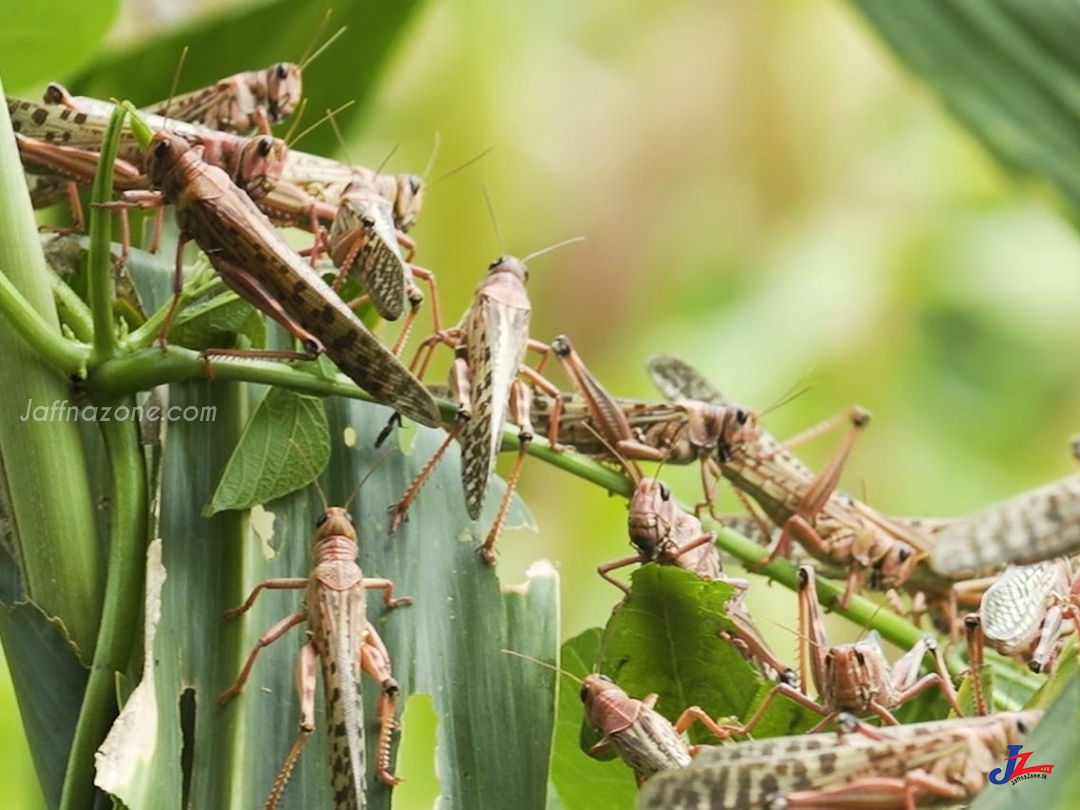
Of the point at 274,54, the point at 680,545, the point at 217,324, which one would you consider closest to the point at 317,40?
the point at 274,54

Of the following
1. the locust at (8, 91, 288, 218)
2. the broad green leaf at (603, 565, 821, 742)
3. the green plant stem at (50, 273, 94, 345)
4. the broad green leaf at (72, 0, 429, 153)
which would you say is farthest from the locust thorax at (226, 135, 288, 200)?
the broad green leaf at (603, 565, 821, 742)

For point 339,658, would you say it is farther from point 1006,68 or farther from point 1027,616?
point 1006,68

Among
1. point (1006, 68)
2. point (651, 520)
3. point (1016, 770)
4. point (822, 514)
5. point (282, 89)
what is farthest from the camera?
point (822, 514)

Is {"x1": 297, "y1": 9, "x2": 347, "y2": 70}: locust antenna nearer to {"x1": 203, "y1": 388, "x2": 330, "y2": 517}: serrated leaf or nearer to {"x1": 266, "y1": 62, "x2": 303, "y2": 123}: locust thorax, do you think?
{"x1": 266, "y1": 62, "x2": 303, "y2": 123}: locust thorax

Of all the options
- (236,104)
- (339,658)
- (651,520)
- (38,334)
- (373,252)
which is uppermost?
(236,104)

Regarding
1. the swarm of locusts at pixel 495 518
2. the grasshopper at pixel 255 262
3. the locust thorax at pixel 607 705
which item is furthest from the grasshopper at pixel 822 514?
the grasshopper at pixel 255 262

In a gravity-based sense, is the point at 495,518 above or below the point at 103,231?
below

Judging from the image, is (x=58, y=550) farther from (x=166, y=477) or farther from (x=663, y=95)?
(x=663, y=95)

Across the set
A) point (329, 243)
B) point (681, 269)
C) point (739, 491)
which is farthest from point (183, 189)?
point (681, 269)
